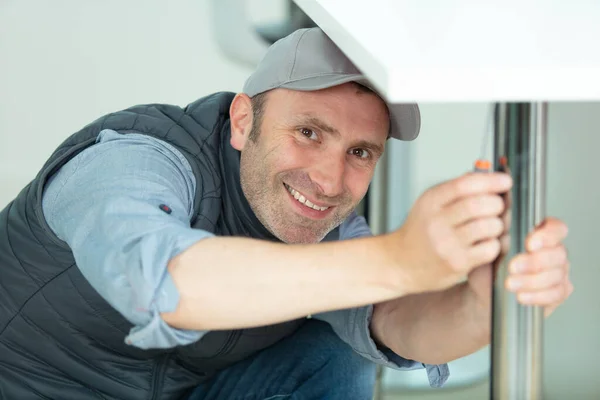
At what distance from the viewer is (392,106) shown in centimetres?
127

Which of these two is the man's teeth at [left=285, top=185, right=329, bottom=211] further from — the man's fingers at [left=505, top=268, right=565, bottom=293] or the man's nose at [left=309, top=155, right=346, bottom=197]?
the man's fingers at [left=505, top=268, right=565, bottom=293]

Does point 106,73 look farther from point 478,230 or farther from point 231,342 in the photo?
point 478,230

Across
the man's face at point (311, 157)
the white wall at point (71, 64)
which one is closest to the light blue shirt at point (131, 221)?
the man's face at point (311, 157)

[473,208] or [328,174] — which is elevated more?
[328,174]

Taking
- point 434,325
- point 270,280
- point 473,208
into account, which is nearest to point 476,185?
point 473,208

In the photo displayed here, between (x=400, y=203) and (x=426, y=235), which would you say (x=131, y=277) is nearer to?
(x=426, y=235)

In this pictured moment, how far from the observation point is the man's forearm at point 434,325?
107cm

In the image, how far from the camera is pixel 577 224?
1.87 metres

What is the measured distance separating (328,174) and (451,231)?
0.55 meters

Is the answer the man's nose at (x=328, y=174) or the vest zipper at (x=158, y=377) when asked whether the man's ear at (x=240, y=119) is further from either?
the vest zipper at (x=158, y=377)

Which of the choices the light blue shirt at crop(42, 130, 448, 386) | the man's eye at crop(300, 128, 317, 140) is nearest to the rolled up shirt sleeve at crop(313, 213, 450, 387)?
the man's eye at crop(300, 128, 317, 140)

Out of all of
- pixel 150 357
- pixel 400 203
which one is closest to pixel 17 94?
pixel 400 203

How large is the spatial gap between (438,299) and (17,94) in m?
1.76

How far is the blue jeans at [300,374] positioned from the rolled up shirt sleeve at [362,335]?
34 millimetres
